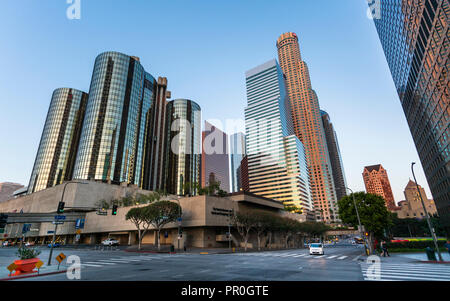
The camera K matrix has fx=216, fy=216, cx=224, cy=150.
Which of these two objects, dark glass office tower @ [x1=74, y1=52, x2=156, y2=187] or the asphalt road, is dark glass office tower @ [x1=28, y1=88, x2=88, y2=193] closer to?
dark glass office tower @ [x1=74, y1=52, x2=156, y2=187]

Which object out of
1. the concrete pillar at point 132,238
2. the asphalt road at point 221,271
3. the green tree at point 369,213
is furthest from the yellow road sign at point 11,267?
the concrete pillar at point 132,238

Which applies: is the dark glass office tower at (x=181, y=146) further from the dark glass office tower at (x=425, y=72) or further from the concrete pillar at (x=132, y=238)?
the dark glass office tower at (x=425, y=72)

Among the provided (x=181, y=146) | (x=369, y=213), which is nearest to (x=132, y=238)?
(x=369, y=213)

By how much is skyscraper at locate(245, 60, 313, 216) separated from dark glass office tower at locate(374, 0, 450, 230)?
286 feet

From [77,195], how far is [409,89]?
118 metres

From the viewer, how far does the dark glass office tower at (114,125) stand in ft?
320

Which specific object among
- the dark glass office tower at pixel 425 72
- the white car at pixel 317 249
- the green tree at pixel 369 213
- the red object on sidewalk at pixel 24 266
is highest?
the dark glass office tower at pixel 425 72

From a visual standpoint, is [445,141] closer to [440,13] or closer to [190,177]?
[440,13]

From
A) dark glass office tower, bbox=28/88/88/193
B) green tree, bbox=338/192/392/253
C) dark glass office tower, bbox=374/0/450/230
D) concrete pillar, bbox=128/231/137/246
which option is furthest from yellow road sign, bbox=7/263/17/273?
dark glass office tower, bbox=28/88/88/193

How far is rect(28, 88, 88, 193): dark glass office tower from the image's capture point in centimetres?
11556

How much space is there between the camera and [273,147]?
545 ft

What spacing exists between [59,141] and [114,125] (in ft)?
148

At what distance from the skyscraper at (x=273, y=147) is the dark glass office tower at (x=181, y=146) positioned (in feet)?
151

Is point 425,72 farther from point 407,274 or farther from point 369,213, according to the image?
point 407,274
